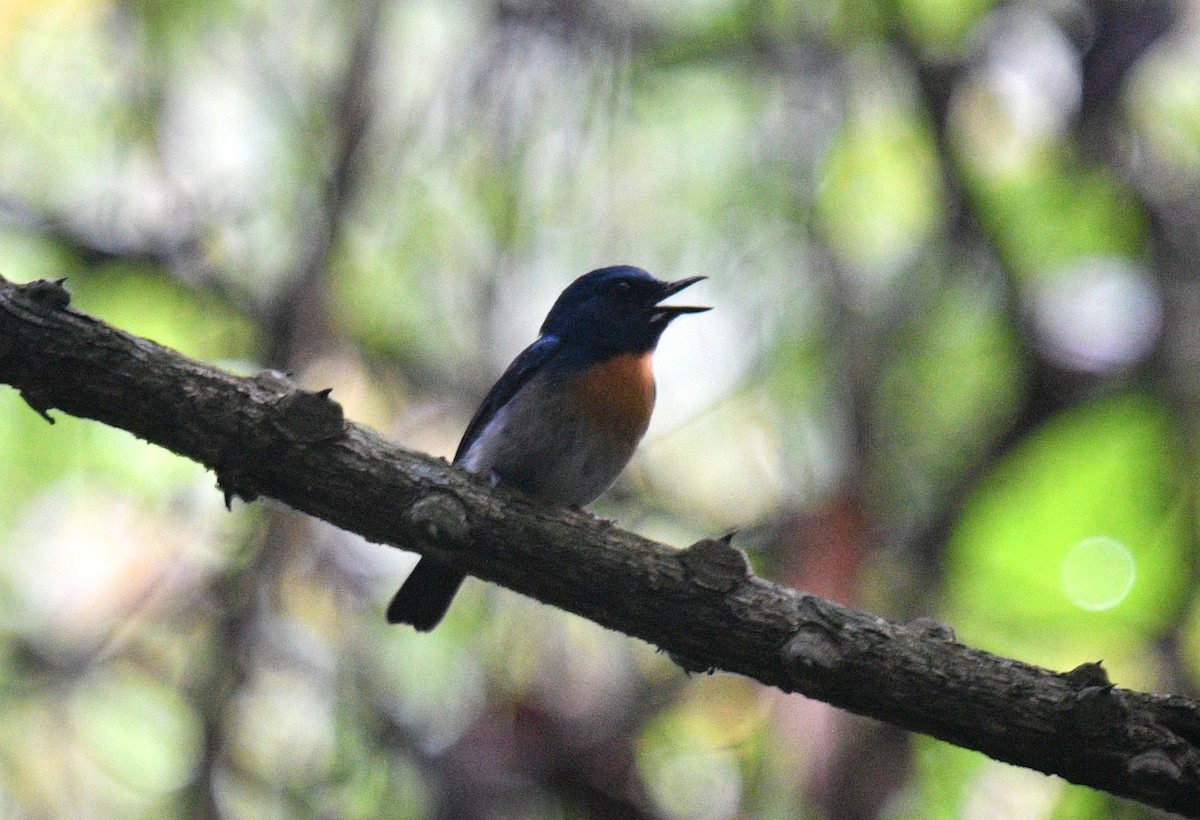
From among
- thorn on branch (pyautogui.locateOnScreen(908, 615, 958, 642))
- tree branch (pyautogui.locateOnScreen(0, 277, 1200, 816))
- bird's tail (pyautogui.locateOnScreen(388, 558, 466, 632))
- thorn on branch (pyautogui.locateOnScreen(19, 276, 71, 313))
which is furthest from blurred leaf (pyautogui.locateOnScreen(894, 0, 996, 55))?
thorn on branch (pyautogui.locateOnScreen(19, 276, 71, 313))

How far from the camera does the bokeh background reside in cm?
541

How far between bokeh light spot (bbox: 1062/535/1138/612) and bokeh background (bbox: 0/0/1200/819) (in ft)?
0.06

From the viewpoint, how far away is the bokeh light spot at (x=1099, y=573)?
5.88 m

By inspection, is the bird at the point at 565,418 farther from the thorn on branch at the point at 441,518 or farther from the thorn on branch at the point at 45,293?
the thorn on branch at the point at 45,293

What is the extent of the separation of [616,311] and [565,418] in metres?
0.73

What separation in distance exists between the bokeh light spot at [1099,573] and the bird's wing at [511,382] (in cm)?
274

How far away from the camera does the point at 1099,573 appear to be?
237 inches

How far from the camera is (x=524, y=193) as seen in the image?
601 cm

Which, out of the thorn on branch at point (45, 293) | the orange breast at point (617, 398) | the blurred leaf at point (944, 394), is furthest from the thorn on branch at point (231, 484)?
the blurred leaf at point (944, 394)

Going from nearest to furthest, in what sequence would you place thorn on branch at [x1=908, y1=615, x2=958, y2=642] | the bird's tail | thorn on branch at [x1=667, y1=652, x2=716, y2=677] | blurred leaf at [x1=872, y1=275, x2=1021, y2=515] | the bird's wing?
thorn on branch at [x1=908, y1=615, x2=958, y2=642]
thorn on branch at [x1=667, y1=652, x2=716, y2=677]
the bird's tail
the bird's wing
blurred leaf at [x1=872, y1=275, x2=1021, y2=515]

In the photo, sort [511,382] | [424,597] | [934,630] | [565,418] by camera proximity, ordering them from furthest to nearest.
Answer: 1. [511,382]
2. [565,418]
3. [424,597]
4. [934,630]

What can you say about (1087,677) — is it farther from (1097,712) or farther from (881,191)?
(881,191)

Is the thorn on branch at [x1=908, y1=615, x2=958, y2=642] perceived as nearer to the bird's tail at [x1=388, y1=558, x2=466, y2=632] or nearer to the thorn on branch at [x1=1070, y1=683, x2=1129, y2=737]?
the thorn on branch at [x1=1070, y1=683, x2=1129, y2=737]

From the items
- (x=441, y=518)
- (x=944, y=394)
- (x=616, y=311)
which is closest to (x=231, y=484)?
(x=441, y=518)
